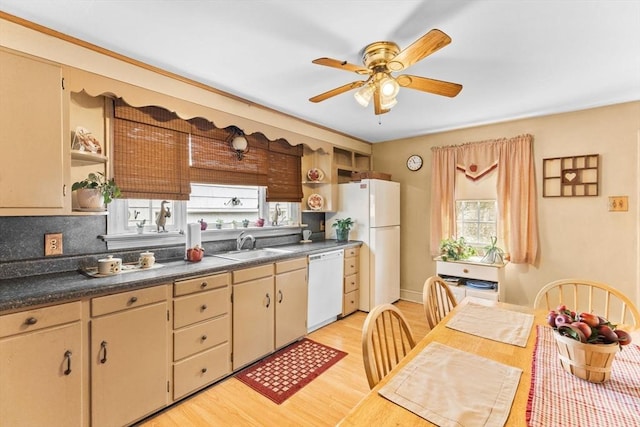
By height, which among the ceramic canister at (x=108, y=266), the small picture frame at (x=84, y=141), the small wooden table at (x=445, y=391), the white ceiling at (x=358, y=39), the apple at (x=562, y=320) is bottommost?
the small wooden table at (x=445, y=391)

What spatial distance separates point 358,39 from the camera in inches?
70.1

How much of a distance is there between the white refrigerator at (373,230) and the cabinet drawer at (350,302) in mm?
78

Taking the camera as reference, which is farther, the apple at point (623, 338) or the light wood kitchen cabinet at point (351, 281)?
the light wood kitchen cabinet at point (351, 281)

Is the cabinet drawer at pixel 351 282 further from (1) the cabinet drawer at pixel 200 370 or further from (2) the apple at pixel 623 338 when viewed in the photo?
(2) the apple at pixel 623 338

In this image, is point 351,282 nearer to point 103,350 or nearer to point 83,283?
point 103,350

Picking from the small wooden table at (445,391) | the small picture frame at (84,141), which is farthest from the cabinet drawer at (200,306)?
the small wooden table at (445,391)

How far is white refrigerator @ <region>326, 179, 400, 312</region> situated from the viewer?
368 cm

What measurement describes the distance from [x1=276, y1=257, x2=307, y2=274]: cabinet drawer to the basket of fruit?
2.06m

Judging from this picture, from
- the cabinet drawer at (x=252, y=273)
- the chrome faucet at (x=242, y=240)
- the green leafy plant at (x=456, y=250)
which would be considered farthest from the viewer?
the green leafy plant at (x=456, y=250)

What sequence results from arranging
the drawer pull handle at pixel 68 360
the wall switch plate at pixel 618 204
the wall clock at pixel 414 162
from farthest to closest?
the wall clock at pixel 414 162 → the wall switch plate at pixel 618 204 → the drawer pull handle at pixel 68 360

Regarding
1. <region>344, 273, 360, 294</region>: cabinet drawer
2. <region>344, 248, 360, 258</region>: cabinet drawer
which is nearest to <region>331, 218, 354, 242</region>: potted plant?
<region>344, 248, 360, 258</region>: cabinet drawer

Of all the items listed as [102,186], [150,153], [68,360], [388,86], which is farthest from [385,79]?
[68,360]

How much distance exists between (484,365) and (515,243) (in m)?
2.75

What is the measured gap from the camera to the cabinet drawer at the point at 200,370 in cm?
196
